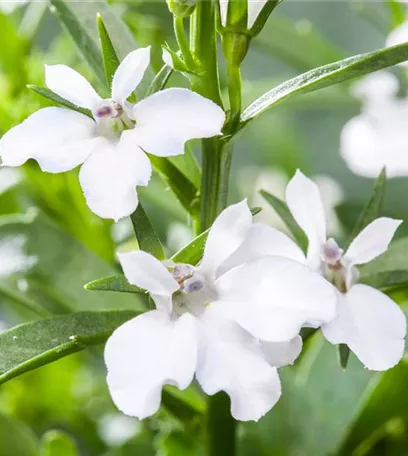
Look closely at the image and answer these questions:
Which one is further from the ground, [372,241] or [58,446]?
[372,241]

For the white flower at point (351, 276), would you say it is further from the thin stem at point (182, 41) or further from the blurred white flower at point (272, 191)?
the blurred white flower at point (272, 191)

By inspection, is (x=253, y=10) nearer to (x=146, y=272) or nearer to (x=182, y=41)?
(x=182, y=41)

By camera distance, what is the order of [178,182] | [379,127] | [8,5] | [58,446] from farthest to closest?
1. [379,127]
2. [8,5]
3. [58,446]
4. [178,182]

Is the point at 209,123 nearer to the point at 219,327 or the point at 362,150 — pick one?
the point at 219,327

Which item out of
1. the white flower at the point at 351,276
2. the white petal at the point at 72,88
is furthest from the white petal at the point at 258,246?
the white petal at the point at 72,88

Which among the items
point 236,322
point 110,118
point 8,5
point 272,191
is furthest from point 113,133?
point 272,191

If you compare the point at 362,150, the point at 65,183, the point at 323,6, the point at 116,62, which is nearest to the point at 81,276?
the point at 65,183
